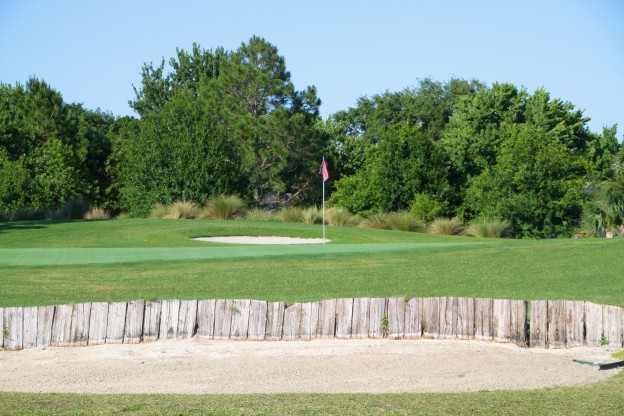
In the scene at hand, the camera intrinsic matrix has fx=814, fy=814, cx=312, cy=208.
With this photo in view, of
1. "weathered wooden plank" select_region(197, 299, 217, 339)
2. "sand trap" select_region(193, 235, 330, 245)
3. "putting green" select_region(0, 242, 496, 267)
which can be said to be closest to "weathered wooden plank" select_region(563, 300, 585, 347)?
"weathered wooden plank" select_region(197, 299, 217, 339)

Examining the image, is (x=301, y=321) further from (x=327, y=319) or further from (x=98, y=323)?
(x=98, y=323)

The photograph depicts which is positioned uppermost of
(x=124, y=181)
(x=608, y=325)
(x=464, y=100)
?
(x=464, y=100)

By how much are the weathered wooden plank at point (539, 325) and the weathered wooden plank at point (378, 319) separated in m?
1.91

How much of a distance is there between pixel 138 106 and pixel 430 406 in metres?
67.8

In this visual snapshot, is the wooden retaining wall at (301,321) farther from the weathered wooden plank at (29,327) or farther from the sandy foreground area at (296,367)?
the sandy foreground area at (296,367)

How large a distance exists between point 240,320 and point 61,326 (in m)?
2.37

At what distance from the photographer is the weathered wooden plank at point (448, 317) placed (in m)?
11.0

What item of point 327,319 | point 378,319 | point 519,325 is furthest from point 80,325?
point 519,325

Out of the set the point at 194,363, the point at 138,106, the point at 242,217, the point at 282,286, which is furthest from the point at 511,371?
the point at 138,106

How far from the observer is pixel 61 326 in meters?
10.8

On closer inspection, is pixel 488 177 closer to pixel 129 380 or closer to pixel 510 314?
pixel 510 314

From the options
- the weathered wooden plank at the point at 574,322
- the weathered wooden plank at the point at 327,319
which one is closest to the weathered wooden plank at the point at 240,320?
the weathered wooden plank at the point at 327,319

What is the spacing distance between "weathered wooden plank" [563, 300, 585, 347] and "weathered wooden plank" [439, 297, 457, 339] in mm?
1438

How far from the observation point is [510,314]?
10820 mm
